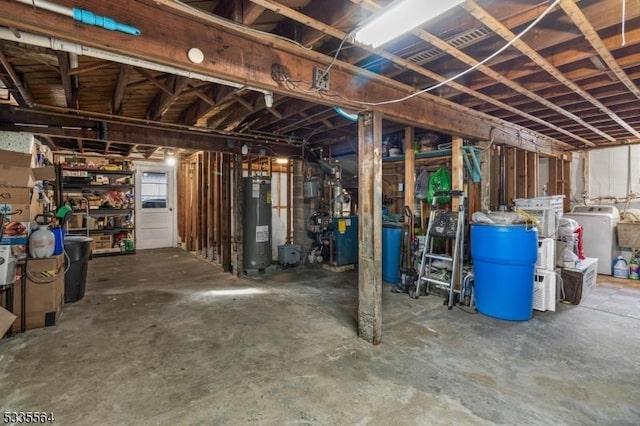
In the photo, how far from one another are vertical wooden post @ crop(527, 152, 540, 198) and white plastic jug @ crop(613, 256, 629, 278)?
1.61 m

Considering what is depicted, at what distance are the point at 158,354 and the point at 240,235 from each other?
2964mm

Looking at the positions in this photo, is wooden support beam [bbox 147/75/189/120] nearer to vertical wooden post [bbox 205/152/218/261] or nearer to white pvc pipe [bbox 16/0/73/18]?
white pvc pipe [bbox 16/0/73/18]

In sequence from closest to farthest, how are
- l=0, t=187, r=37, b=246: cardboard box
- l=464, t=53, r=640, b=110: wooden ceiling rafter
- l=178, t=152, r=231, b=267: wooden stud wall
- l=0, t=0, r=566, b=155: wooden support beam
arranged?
l=0, t=0, r=566, b=155: wooden support beam → l=464, t=53, r=640, b=110: wooden ceiling rafter → l=0, t=187, r=37, b=246: cardboard box → l=178, t=152, r=231, b=267: wooden stud wall

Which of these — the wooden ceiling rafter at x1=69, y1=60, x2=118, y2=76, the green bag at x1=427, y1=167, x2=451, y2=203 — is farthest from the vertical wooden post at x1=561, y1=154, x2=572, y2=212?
the wooden ceiling rafter at x1=69, y1=60, x2=118, y2=76

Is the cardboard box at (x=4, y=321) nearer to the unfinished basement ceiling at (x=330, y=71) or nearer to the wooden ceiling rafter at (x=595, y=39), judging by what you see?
the unfinished basement ceiling at (x=330, y=71)

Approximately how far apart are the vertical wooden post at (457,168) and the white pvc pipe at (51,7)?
403 cm

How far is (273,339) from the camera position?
296 centimetres

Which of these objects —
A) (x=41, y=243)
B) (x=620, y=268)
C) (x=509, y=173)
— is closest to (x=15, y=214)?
(x=41, y=243)

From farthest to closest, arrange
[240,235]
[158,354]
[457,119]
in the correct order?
[240,235] → [457,119] → [158,354]

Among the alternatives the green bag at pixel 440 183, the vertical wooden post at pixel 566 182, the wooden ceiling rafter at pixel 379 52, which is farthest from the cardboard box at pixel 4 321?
the vertical wooden post at pixel 566 182

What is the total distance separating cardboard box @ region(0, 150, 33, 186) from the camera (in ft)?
10.2

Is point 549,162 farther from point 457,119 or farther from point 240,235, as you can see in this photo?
point 240,235

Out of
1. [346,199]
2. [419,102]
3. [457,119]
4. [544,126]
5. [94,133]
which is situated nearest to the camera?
[419,102]

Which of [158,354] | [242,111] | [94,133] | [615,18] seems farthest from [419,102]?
[94,133]
